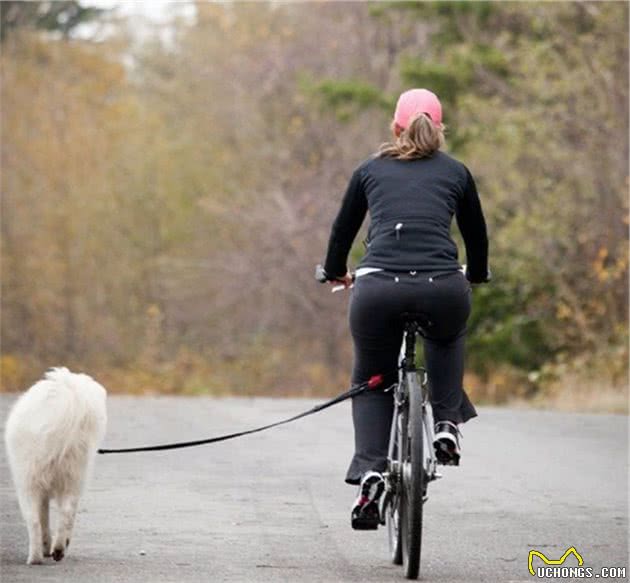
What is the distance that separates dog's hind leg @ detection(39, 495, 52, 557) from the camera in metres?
7.79

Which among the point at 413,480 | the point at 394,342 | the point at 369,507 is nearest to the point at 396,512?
the point at 369,507

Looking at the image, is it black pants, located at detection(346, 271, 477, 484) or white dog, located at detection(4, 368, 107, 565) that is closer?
black pants, located at detection(346, 271, 477, 484)

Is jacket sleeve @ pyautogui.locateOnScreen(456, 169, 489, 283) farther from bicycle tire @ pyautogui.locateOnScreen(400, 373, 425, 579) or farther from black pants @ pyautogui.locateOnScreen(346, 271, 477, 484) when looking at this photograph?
bicycle tire @ pyautogui.locateOnScreen(400, 373, 425, 579)

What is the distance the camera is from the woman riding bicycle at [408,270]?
749 cm

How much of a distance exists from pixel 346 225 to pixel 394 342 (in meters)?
0.57

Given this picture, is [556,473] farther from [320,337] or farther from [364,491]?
[320,337]

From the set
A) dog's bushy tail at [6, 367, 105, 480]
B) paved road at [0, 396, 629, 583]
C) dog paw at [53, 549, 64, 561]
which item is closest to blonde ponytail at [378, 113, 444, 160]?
dog's bushy tail at [6, 367, 105, 480]

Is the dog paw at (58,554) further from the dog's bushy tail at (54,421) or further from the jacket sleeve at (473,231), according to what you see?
the jacket sleeve at (473,231)

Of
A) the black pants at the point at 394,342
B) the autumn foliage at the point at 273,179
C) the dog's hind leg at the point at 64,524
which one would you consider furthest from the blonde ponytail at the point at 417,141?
the autumn foliage at the point at 273,179

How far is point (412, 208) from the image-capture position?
755 cm

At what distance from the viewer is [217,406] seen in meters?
18.6

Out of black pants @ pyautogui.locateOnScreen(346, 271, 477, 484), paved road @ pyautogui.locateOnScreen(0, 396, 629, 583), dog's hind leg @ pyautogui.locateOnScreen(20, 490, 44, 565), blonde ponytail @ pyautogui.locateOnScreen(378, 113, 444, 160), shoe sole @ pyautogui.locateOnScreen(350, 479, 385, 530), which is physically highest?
blonde ponytail @ pyautogui.locateOnScreen(378, 113, 444, 160)

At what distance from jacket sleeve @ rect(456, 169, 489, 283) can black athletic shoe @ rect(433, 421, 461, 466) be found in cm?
70

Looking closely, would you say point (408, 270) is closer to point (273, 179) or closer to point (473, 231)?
point (473, 231)
